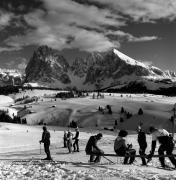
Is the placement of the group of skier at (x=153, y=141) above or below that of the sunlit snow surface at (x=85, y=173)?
above

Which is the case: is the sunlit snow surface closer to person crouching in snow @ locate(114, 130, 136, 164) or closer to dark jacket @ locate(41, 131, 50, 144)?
person crouching in snow @ locate(114, 130, 136, 164)

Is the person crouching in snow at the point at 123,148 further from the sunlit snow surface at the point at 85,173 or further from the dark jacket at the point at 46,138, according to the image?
the dark jacket at the point at 46,138

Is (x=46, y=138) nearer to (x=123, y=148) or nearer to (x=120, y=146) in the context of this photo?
(x=120, y=146)

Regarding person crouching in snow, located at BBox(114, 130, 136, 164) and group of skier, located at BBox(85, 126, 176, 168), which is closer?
group of skier, located at BBox(85, 126, 176, 168)

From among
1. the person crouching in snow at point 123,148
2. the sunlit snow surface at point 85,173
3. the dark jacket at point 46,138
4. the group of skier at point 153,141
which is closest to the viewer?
the sunlit snow surface at point 85,173

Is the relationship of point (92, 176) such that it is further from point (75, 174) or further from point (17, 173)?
point (17, 173)

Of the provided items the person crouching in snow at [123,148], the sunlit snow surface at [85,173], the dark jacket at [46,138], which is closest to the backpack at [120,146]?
the person crouching in snow at [123,148]

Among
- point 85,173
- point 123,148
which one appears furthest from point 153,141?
point 85,173

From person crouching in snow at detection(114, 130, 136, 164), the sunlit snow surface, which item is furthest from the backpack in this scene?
the sunlit snow surface

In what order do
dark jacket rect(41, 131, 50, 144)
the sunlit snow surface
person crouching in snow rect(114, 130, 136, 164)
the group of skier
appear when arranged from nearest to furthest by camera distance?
the sunlit snow surface
the group of skier
person crouching in snow rect(114, 130, 136, 164)
dark jacket rect(41, 131, 50, 144)

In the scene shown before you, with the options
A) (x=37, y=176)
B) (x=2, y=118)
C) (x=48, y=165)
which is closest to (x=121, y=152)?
(x=48, y=165)

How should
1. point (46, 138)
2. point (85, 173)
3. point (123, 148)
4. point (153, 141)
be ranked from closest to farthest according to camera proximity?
point (85, 173) → point (123, 148) → point (153, 141) → point (46, 138)
